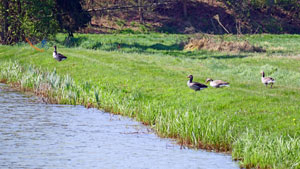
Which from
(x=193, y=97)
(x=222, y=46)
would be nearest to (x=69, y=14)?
(x=222, y=46)

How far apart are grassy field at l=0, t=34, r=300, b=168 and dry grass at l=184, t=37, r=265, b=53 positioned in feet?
19.6

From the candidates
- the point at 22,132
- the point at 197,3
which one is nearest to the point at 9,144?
the point at 22,132

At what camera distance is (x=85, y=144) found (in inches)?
683

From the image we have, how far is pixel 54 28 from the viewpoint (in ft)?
175

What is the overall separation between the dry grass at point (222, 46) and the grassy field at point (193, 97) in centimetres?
596

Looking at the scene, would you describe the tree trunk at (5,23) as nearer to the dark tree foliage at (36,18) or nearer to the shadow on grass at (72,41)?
the dark tree foliage at (36,18)

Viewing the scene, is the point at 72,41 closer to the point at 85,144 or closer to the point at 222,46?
the point at 222,46

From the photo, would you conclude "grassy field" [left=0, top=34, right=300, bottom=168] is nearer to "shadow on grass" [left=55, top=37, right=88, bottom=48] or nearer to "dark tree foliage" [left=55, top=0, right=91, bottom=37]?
"dark tree foliage" [left=55, top=0, right=91, bottom=37]

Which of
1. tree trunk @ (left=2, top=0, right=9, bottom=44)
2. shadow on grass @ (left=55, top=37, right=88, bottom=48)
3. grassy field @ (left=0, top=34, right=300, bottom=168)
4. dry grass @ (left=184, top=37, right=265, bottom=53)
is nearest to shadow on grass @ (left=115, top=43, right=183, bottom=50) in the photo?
dry grass @ (left=184, top=37, right=265, bottom=53)

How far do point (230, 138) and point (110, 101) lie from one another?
8604 mm

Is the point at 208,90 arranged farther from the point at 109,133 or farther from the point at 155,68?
the point at 155,68

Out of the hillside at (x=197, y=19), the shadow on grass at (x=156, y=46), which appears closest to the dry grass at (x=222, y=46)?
the shadow on grass at (x=156, y=46)

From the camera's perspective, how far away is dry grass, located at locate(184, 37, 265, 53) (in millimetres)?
53125

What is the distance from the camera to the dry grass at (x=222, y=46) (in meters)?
53.1
